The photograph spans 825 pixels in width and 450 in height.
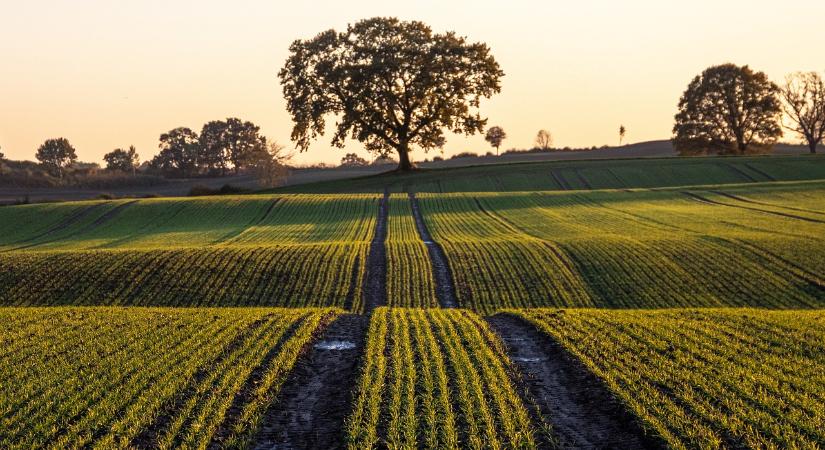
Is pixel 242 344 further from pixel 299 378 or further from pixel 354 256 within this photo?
pixel 354 256

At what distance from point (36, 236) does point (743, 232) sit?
5162 cm

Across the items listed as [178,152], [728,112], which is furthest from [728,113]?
[178,152]

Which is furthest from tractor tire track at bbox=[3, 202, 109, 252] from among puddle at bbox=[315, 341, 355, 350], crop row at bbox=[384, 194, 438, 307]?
puddle at bbox=[315, 341, 355, 350]

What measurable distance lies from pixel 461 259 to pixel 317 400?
68.2ft

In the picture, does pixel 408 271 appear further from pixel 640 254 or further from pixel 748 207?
pixel 748 207

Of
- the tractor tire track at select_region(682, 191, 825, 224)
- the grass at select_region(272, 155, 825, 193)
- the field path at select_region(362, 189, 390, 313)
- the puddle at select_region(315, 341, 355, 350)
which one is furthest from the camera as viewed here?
the grass at select_region(272, 155, 825, 193)

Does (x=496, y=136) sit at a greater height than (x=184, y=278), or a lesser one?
greater

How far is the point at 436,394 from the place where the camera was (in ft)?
41.0

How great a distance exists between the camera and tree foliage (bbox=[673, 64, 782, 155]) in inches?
3489

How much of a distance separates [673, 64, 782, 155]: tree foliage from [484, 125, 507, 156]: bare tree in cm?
8668

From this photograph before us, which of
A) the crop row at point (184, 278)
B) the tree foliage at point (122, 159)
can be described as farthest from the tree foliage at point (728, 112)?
the tree foliage at point (122, 159)

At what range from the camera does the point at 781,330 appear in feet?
54.9

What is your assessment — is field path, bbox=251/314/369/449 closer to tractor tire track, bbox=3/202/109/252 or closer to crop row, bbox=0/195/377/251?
crop row, bbox=0/195/377/251

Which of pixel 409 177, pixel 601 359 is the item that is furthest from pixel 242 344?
pixel 409 177
